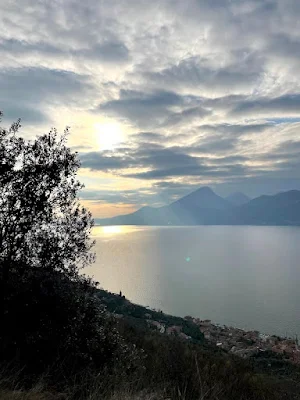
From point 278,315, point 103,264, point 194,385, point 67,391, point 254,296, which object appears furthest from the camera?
point 103,264

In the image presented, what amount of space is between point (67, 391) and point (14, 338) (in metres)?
3.11

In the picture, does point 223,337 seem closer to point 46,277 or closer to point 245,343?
point 245,343

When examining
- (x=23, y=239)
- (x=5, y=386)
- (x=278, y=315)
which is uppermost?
(x=23, y=239)

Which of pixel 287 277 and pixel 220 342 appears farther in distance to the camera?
pixel 287 277

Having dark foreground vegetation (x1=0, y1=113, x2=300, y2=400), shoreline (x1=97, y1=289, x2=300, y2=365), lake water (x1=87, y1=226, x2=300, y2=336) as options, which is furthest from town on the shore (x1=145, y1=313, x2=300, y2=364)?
dark foreground vegetation (x1=0, y1=113, x2=300, y2=400)

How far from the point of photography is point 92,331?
31.8 feet

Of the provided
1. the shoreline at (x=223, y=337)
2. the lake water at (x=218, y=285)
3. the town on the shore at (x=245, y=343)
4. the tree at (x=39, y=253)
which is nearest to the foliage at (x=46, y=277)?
the tree at (x=39, y=253)

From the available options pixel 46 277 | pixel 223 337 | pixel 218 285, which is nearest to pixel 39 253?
pixel 46 277

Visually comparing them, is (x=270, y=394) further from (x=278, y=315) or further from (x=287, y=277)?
(x=287, y=277)

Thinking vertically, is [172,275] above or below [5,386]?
below

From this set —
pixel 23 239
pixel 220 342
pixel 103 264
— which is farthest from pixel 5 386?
pixel 103 264

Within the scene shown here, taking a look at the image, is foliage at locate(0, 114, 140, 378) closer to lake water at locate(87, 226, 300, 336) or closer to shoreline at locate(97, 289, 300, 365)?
shoreline at locate(97, 289, 300, 365)

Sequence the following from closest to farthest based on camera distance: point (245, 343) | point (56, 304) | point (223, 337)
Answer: point (56, 304)
point (245, 343)
point (223, 337)

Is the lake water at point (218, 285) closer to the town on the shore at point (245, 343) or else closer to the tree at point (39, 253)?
the town on the shore at point (245, 343)
